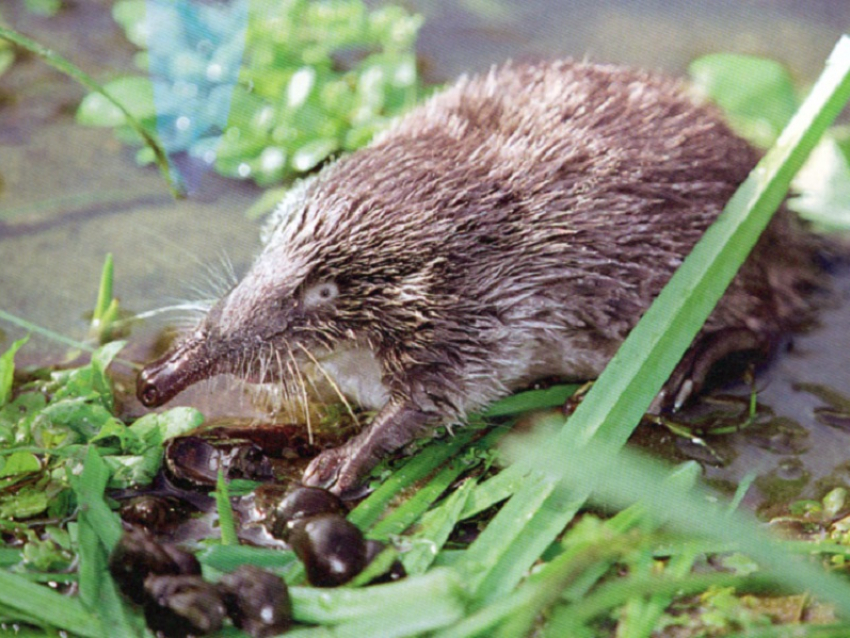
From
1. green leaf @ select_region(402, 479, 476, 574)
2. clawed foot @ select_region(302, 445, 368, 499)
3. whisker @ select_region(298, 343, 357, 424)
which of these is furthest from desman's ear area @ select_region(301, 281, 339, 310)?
green leaf @ select_region(402, 479, 476, 574)

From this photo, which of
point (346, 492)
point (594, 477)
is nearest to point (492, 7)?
point (346, 492)

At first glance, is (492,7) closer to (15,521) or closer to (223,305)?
(223,305)

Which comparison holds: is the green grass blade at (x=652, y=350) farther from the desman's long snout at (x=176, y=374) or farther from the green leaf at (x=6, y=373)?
the green leaf at (x=6, y=373)

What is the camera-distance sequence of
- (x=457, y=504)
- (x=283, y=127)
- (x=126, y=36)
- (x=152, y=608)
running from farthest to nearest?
(x=126, y=36) → (x=283, y=127) → (x=457, y=504) → (x=152, y=608)

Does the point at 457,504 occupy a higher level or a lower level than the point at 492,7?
lower

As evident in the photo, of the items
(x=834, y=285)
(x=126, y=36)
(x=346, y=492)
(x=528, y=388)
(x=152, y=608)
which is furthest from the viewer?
(x=126, y=36)

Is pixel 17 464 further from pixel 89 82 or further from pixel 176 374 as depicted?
pixel 89 82
